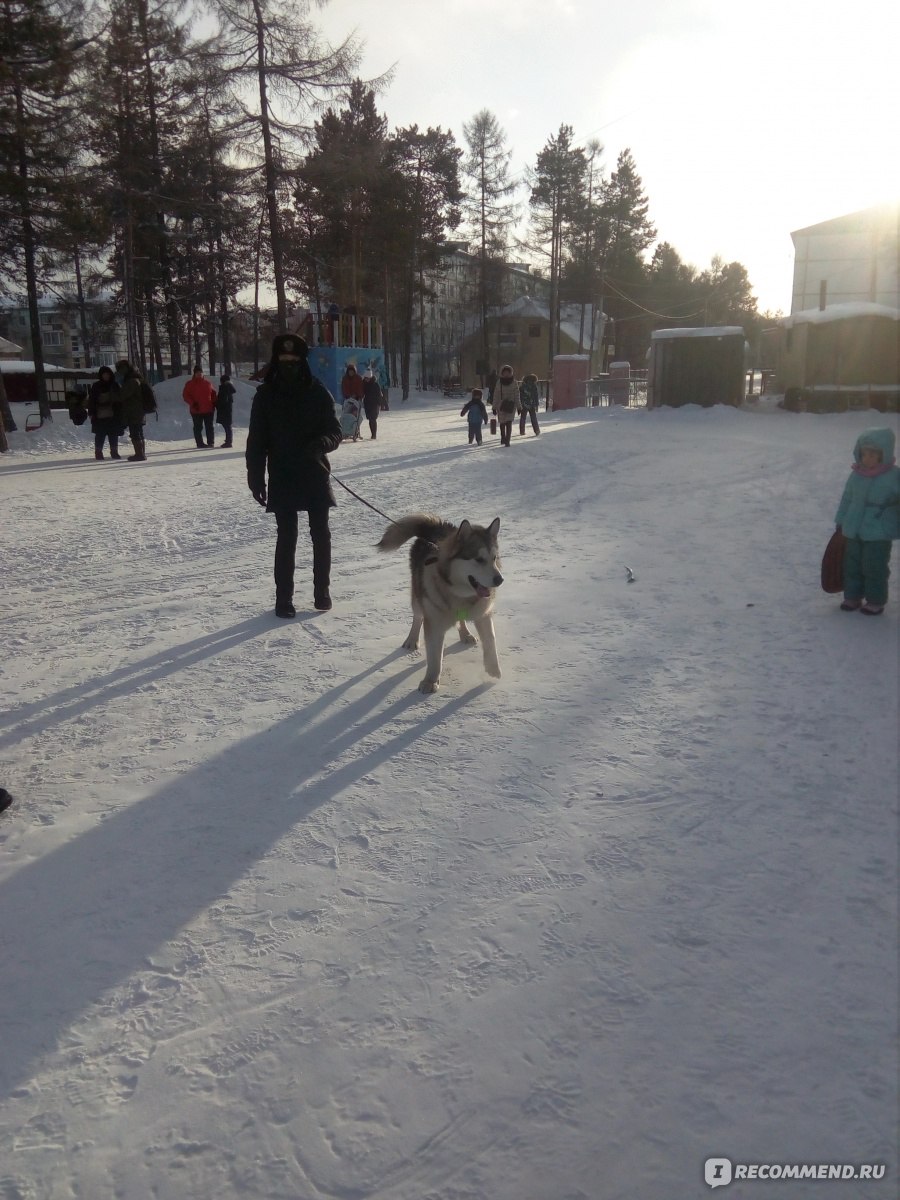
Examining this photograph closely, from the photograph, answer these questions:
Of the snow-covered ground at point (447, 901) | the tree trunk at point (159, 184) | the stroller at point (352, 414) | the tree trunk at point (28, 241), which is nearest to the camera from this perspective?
the snow-covered ground at point (447, 901)

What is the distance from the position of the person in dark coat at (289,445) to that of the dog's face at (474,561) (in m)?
1.71

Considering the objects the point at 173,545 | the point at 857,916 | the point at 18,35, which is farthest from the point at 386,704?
the point at 18,35

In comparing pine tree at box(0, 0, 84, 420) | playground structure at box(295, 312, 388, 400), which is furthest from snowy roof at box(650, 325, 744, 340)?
pine tree at box(0, 0, 84, 420)

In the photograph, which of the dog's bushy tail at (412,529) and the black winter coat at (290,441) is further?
the black winter coat at (290,441)

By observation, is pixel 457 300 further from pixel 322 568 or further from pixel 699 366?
pixel 322 568

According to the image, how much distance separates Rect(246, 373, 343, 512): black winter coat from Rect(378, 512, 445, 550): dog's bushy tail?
87 cm

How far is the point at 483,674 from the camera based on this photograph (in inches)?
183

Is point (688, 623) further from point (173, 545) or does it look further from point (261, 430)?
point (173, 545)

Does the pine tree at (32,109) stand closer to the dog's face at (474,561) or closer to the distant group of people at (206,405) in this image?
the distant group of people at (206,405)

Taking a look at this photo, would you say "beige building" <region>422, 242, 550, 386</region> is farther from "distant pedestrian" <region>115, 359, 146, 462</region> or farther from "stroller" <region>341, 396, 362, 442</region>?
"distant pedestrian" <region>115, 359, 146, 462</region>

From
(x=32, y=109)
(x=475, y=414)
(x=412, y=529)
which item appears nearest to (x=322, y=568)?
(x=412, y=529)

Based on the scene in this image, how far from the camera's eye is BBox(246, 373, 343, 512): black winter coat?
18.1ft

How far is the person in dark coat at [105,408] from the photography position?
14.8 meters

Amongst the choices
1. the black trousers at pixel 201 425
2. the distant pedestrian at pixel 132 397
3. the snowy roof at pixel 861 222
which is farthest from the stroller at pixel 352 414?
the snowy roof at pixel 861 222
